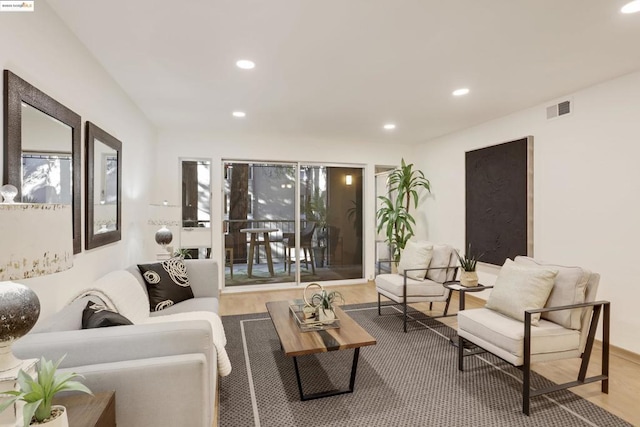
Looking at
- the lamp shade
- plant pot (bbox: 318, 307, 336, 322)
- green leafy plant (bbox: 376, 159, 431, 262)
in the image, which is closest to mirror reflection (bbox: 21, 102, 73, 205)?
the lamp shade

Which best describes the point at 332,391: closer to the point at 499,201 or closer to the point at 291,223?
the point at 499,201

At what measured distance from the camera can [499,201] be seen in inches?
169

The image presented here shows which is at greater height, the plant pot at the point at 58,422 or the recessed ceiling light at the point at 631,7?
the recessed ceiling light at the point at 631,7

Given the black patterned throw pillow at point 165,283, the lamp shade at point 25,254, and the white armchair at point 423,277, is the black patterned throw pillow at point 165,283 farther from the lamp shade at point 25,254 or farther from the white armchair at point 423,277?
the white armchair at point 423,277

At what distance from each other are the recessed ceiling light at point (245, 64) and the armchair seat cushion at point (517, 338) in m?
2.74

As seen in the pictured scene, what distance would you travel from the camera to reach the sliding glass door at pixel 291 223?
543cm

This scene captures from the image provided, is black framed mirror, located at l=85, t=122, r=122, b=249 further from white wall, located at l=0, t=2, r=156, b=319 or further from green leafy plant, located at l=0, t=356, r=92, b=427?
green leafy plant, located at l=0, t=356, r=92, b=427

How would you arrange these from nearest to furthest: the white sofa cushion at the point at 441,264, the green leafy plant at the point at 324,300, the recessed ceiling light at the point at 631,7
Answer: the recessed ceiling light at the point at 631,7 < the green leafy plant at the point at 324,300 < the white sofa cushion at the point at 441,264

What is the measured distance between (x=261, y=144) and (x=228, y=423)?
13.6 ft

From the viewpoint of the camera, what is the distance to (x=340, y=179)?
5969mm

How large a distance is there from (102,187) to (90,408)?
208cm

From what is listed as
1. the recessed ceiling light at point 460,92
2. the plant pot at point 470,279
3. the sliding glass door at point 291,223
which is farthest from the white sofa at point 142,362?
the sliding glass door at point 291,223

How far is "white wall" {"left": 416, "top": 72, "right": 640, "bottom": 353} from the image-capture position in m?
2.99

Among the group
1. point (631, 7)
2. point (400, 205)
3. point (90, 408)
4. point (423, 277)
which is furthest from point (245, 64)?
point (400, 205)
